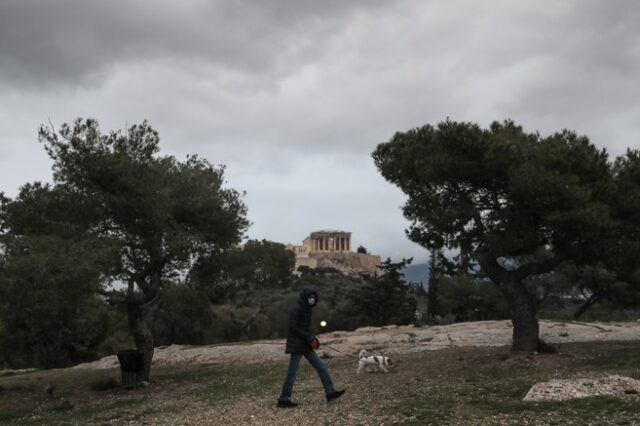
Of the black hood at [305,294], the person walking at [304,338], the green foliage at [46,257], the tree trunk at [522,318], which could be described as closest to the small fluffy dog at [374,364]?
the tree trunk at [522,318]

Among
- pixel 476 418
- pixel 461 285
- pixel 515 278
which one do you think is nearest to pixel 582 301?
pixel 461 285

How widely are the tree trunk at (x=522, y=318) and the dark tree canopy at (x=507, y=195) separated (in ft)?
0.09

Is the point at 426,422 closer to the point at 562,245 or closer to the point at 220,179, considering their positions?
the point at 562,245

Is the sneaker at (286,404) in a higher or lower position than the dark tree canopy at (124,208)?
lower

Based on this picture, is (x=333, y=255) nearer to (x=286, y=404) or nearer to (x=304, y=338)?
(x=286, y=404)

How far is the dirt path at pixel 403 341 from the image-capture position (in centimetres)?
2319

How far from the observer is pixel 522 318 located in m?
16.7

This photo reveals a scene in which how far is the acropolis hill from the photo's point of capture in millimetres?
132750

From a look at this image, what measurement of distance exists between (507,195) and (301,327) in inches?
317

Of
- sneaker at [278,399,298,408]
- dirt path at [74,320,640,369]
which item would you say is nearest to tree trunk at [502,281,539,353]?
dirt path at [74,320,640,369]

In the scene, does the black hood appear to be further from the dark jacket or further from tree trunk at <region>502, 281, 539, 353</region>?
tree trunk at <region>502, 281, 539, 353</region>

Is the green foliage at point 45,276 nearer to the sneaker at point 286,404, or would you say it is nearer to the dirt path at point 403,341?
the sneaker at point 286,404

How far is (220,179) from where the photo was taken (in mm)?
21031

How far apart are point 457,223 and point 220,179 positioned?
878 centimetres
